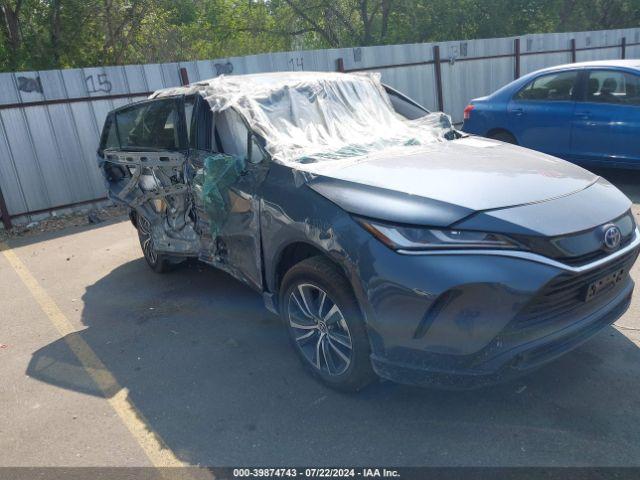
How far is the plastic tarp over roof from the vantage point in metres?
3.57

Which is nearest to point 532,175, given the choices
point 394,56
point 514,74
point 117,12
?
point 394,56

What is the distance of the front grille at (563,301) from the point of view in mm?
2451

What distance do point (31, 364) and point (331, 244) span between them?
2598 mm

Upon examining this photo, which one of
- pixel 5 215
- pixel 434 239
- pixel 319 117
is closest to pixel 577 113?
pixel 319 117

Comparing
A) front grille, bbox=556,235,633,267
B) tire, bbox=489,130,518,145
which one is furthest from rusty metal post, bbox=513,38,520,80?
front grille, bbox=556,235,633,267

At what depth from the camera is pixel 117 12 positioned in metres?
13.3

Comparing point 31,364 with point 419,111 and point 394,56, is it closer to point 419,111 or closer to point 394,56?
point 419,111

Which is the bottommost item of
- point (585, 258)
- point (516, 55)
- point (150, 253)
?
point (150, 253)

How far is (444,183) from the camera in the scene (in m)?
2.85

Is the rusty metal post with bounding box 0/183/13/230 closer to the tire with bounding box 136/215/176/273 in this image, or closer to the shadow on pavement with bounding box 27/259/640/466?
the tire with bounding box 136/215/176/273

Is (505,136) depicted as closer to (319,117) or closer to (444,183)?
(319,117)

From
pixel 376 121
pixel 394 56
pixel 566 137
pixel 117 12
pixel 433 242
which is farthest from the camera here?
pixel 117 12

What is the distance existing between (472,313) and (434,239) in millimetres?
379

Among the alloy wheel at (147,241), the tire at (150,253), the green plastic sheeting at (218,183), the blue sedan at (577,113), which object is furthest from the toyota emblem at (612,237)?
the blue sedan at (577,113)
